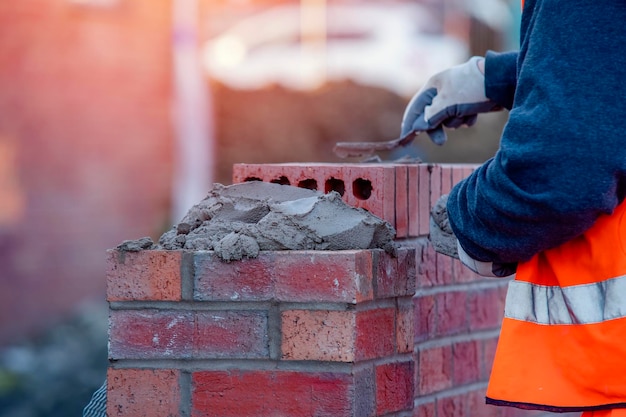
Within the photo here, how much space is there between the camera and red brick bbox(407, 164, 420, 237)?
2.47m

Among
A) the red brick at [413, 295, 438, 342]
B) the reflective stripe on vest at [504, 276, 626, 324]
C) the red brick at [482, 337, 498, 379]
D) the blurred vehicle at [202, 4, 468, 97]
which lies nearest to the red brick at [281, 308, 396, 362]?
the reflective stripe on vest at [504, 276, 626, 324]

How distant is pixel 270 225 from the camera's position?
2158 mm

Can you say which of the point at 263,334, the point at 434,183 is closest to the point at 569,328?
the point at 263,334

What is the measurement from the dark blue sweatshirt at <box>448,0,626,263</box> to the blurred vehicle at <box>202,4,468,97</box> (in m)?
8.16

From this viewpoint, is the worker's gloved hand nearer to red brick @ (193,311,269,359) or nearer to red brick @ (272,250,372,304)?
red brick @ (272,250,372,304)

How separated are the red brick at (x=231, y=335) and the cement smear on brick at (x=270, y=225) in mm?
132

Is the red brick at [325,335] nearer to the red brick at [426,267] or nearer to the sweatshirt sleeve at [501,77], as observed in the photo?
the red brick at [426,267]

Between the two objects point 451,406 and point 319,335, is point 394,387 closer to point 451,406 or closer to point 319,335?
point 319,335

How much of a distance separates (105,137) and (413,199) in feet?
18.0

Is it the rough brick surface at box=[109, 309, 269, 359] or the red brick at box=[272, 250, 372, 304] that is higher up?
the red brick at box=[272, 250, 372, 304]

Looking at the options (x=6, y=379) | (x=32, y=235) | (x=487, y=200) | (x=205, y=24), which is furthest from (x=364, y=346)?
(x=205, y=24)

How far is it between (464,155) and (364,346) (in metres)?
6.38

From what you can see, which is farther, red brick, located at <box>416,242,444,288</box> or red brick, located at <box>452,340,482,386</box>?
red brick, located at <box>452,340,482,386</box>

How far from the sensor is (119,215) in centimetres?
776
